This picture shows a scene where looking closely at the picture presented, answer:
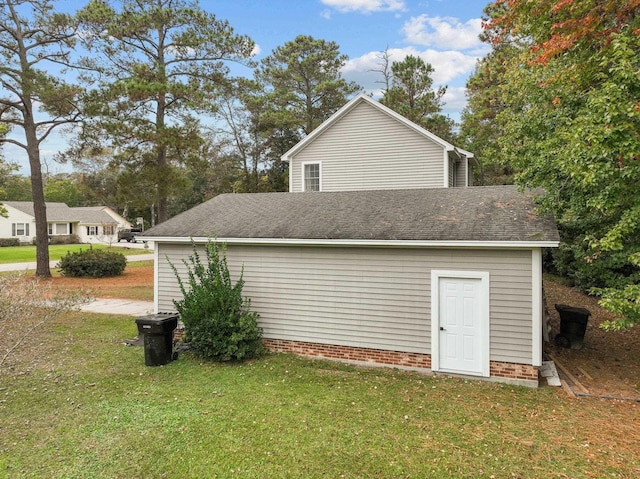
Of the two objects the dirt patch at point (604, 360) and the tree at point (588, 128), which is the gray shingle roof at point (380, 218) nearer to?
the tree at point (588, 128)

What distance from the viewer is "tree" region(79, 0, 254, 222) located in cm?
1784

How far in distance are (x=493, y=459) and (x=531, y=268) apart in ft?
11.2

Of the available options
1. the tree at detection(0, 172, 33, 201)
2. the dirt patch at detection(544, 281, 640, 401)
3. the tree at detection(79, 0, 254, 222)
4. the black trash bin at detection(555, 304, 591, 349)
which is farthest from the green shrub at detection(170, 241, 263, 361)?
the tree at detection(0, 172, 33, 201)

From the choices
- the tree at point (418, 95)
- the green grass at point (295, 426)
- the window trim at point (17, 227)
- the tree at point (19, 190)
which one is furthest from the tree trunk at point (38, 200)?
the tree at point (19, 190)

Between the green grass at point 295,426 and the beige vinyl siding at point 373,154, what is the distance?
9121 millimetres

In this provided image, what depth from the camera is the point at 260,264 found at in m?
8.87

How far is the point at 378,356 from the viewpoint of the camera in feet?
26.0

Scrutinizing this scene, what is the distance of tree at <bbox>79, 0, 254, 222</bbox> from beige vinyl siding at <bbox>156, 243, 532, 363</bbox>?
12.0m

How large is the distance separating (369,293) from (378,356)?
4.23 feet

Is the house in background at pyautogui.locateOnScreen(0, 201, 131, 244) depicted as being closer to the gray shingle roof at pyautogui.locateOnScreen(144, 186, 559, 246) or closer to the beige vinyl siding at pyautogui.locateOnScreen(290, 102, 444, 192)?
the beige vinyl siding at pyautogui.locateOnScreen(290, 102, 444, 192)

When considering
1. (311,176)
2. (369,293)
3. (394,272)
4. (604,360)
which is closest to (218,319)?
(369,293)

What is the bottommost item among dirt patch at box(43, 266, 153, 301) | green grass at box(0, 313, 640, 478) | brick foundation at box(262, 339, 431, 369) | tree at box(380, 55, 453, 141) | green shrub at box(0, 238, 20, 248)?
green grass at box(0, 313, 640, 478)

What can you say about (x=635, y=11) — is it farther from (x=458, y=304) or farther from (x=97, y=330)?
(x=97, y=330)

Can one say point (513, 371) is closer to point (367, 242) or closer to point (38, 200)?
point (367, 242)
